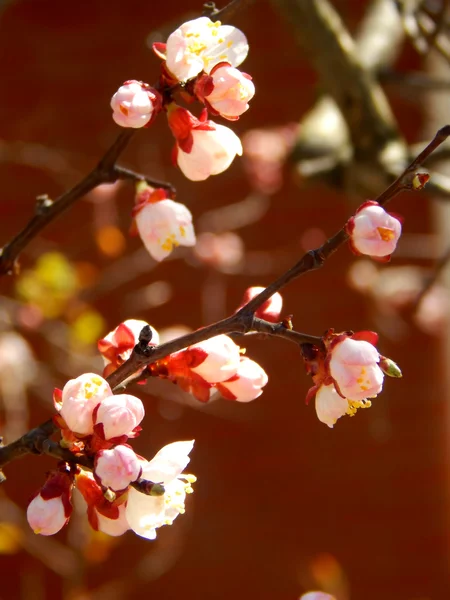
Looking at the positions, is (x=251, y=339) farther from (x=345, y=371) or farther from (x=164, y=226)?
(x=345, y=371)

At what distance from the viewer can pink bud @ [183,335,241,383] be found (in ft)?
1.53

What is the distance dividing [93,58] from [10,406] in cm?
106

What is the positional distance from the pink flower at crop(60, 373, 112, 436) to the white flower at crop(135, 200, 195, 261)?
17 centimetres

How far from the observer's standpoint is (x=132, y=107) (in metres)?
0.47

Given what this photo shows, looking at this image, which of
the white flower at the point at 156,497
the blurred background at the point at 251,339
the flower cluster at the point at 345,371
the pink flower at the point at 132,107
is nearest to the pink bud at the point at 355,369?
the flower cluster at the point at 345,371

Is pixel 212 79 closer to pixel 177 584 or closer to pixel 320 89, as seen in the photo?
pixel 320 89

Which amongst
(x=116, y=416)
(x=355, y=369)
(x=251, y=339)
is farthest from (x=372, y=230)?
(x=251, y=339)

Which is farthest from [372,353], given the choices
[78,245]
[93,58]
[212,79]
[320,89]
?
[93,58]

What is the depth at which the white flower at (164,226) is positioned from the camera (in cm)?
56

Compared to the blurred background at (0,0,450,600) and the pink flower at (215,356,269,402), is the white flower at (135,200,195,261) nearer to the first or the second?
the pink flower at (215,356,269,402)

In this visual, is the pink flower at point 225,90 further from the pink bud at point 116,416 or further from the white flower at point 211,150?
the pink bud at point 116,416

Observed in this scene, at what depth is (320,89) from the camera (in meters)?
1.31

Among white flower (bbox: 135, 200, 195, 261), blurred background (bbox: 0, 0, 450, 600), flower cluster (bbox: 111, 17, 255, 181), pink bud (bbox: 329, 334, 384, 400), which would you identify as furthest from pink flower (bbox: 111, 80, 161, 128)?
blurred background (bbox: 0, 0, 450, 600)

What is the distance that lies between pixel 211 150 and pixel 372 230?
0.49 feet
